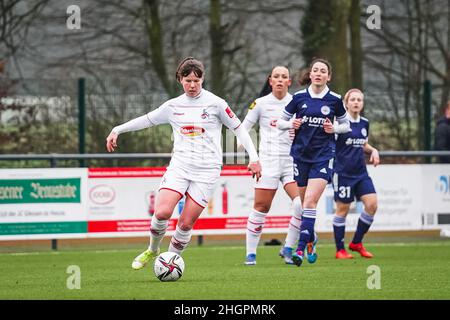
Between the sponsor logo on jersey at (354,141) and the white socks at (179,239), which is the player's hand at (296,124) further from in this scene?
the white socks at (179,239)

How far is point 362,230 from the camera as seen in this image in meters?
14.8

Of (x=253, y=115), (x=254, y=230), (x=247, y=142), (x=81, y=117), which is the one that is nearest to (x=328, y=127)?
(x=253, y=115)

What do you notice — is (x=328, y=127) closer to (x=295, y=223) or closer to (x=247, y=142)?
(x=295, y=223)

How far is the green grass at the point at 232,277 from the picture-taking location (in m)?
9.70

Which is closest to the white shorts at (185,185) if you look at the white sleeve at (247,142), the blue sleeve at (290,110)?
the white sleeve at (247,142)

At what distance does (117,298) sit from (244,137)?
8.81ft

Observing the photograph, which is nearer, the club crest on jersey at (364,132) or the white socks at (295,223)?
the white socks at (295,223)

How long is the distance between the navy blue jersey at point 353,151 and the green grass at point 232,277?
1092 millimetres

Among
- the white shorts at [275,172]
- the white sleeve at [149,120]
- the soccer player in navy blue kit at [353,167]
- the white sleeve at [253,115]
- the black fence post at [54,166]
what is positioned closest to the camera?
the white sleeve at [149,120]

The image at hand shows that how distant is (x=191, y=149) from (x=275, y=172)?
A: 229 cm

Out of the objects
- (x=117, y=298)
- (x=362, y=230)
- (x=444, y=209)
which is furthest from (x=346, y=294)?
(x=444, y=209)

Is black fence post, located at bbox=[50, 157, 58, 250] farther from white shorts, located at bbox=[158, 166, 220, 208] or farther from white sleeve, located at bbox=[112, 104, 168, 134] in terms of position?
white shorts, located at bbox=[158, 166, 220, 208]

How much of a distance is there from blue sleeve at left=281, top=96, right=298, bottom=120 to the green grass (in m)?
1.67
